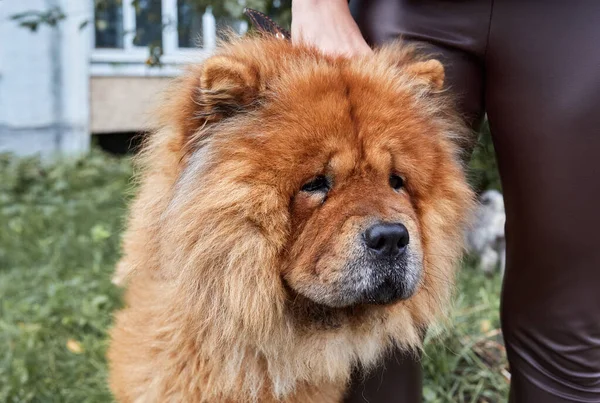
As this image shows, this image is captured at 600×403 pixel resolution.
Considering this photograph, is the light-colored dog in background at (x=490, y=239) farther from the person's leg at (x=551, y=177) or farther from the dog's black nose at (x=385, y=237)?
the dog's black nose at (x=385, y=237)

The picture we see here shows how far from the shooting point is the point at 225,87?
1.80m

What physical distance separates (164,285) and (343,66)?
2.99 ft

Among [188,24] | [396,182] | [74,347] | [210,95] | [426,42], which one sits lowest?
[74,347]

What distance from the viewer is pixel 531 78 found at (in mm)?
1806

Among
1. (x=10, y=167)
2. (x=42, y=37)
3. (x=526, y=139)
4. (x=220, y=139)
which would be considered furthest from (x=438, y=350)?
(x=42, y=37)

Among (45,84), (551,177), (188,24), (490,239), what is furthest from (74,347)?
(45,84)

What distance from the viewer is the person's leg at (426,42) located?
191 cm

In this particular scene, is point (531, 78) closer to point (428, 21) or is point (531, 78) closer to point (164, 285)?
point (428, 21)

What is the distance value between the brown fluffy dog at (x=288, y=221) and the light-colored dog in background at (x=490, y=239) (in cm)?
292

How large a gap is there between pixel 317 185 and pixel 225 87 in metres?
0.40

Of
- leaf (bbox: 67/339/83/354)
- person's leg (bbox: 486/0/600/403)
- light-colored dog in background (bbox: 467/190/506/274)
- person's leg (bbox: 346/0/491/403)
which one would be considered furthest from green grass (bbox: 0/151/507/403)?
person's leg (bbox: 486/0/600/403)

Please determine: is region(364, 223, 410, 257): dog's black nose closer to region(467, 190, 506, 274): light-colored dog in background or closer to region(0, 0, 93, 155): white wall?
region(467, 190, 506, 274): light-colored dog in background

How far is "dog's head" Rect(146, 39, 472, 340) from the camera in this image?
1.76 metres

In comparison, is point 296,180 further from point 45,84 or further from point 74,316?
point 45,84
